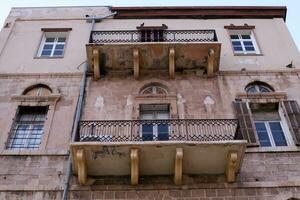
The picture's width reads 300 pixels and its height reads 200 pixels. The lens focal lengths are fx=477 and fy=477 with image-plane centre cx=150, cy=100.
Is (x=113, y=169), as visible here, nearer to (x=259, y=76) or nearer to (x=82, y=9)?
(x=259, y=76)

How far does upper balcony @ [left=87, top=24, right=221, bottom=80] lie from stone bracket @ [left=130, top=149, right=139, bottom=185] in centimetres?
463

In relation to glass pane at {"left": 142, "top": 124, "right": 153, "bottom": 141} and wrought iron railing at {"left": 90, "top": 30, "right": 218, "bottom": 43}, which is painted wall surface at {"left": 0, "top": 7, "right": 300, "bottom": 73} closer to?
wrought iron railing at {"left": 90, "top": 30, "right": 218, "bottom": 43}

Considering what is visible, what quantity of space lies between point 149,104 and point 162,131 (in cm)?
147

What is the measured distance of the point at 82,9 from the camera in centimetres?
2056

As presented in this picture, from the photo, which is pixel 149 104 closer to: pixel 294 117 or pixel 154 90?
pixel 154 90

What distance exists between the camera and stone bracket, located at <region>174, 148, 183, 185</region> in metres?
12.6

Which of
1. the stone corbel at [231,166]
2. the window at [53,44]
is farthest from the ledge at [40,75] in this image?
the stone corbel at [231,166]

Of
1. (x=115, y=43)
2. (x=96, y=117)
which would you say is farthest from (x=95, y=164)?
(x=115, y=43)

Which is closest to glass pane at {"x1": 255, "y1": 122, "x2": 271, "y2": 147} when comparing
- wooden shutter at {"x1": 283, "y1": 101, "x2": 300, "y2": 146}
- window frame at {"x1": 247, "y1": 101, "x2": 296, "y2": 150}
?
window frame at {"x1": 247, "y1": 101, "x2": 296, "y2": 150}

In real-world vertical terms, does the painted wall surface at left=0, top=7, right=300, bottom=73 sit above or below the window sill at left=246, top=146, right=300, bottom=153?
above

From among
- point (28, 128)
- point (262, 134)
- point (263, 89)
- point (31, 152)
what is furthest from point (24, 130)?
point (263, 89)

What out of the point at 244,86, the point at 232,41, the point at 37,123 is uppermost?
the point at 232,41

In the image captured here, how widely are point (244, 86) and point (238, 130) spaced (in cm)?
364

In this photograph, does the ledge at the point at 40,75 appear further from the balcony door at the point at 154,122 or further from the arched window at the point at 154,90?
the balcony door at the point at 154,122
